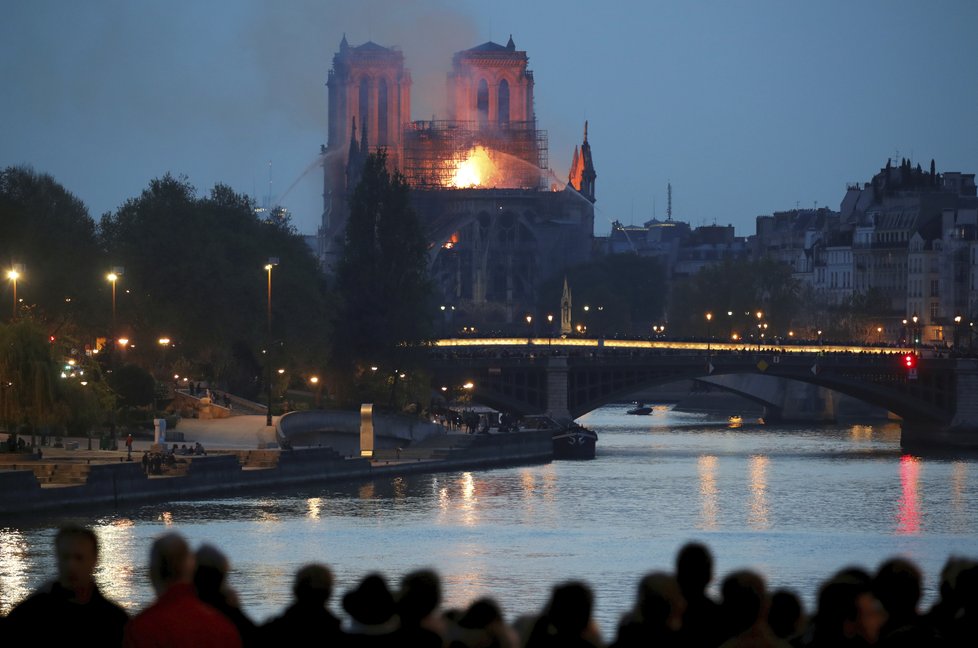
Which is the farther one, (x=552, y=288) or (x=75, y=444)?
(x=552, y=288)

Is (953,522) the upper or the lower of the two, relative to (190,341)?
lower

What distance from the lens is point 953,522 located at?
50.1 meters

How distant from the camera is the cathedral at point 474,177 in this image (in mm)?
166250

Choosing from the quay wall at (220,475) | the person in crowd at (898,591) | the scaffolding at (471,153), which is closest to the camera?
the person in crowd at (898,591)

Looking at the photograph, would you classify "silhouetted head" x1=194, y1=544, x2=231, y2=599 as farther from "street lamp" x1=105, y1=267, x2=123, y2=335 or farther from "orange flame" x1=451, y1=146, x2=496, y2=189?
"orange flame" x1=451, y1=146, x2=496, y2=189

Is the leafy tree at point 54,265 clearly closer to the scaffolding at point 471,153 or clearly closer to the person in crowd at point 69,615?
the person in crowd at point 69,615

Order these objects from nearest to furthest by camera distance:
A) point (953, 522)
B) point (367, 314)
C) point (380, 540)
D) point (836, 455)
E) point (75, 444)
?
1. point (380, 540)
2. point (953, 522)
3. point (75, 444)
4. point (836, 455)
5. point (367, 314)

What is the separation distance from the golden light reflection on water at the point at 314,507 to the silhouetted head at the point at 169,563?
39288 mm

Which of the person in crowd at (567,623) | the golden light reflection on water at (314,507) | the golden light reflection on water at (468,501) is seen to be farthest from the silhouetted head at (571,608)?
the golden light reflection on water at (314,507)

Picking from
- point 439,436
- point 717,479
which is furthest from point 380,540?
point 439,436

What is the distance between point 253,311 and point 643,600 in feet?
219

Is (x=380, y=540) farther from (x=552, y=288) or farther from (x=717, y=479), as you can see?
(x=552, y=288)

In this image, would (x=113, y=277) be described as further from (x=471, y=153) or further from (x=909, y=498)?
(x=471, y=153)

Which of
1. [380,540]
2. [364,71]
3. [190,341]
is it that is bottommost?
[380,540]
